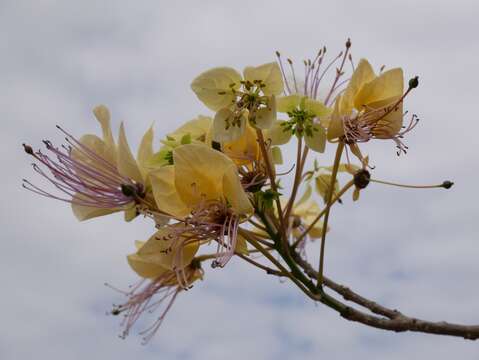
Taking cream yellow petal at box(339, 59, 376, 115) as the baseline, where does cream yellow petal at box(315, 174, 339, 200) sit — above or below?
above

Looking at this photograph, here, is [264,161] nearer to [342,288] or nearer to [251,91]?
[251,91]

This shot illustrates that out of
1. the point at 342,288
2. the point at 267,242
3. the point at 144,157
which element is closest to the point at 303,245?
the point at 342,288

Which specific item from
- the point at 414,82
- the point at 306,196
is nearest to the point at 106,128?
the point at 414,82

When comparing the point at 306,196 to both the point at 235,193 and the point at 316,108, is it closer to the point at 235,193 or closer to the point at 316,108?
the point at 316,108

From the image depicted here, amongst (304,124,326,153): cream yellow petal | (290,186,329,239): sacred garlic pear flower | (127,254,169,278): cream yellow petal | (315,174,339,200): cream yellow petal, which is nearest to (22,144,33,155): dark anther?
(127,254,169,278): cream yellow petal

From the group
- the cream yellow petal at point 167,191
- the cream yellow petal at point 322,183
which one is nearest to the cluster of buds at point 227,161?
the cream yellow petal at point 167,191

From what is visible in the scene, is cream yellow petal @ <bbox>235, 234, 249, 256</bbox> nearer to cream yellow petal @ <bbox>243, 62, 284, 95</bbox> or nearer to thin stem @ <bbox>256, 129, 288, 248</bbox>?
thin stem @ <bbox>256, 129, 288, 248</bbox>
